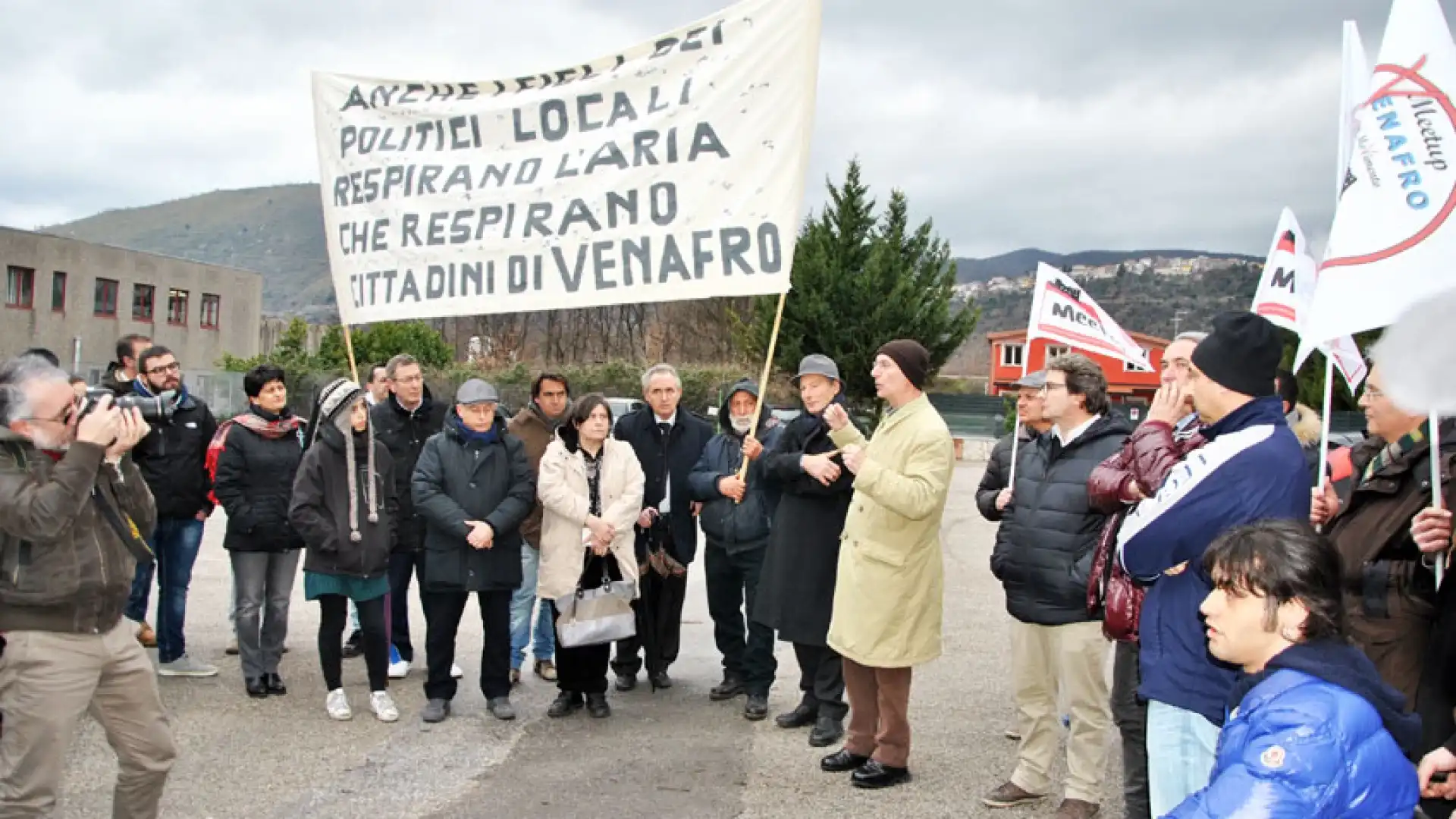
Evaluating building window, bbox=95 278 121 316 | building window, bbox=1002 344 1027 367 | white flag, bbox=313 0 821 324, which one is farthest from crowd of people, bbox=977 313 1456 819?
building window, bbox=1002 344 1027 367

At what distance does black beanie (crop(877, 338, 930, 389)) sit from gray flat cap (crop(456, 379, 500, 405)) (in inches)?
94.9

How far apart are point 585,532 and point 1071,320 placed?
11.6 feet

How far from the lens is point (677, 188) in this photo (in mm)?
5852

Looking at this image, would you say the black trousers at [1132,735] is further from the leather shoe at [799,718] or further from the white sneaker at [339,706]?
the white sneaker at [339,706]

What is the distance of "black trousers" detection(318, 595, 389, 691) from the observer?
6703 millimetres

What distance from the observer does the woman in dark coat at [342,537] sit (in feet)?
21.6

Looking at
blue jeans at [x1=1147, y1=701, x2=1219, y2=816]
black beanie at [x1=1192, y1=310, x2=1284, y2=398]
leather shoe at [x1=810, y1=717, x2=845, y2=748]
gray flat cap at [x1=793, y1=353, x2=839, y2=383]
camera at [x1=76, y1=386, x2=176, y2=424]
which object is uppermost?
black beanie at [x1=1192, y1=310, x2=1284, y2=398]

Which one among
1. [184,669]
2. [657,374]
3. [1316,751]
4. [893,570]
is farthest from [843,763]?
[184,669]

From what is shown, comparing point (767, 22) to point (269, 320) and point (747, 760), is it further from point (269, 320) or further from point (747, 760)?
point (269, 320)

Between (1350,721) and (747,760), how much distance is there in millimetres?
3911

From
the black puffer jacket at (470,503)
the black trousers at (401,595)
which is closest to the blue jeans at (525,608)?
the black trousers at (401,595)

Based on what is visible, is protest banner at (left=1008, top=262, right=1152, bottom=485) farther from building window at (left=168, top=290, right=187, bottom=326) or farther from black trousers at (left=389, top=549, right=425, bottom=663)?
building window at (left=168, top=290, right=187, bottom=326)

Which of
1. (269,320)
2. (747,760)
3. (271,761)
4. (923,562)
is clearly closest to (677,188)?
(923,562)

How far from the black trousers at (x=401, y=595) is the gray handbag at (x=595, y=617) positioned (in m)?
1.44
